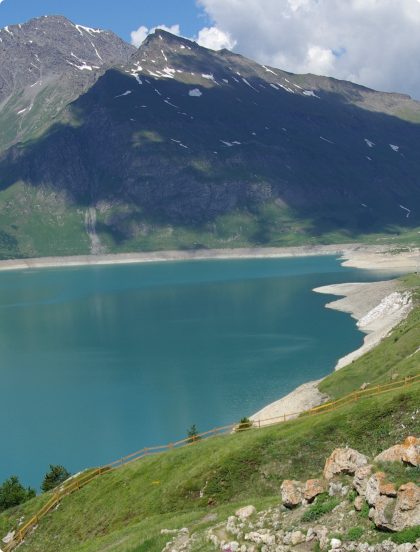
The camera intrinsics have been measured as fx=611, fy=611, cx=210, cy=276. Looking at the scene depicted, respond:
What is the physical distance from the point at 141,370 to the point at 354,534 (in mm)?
99052

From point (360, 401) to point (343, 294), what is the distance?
526 ft

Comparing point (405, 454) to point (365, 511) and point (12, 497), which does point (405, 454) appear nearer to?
point (365, 511)

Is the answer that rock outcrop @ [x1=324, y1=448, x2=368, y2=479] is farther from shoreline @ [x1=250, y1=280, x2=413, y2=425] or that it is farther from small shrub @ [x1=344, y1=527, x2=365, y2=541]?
shoreline @ [x1=250, y1=280, x2=413, y2=425]

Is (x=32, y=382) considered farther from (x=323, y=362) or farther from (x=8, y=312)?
(x=8, y=312)

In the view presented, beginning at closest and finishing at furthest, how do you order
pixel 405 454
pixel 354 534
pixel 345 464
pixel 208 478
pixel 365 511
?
pixel 354 534, pixel 365 511, pixel 405 454, pixel 345 464, pixel 208 478

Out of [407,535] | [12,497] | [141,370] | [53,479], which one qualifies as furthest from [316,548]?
[141,370]

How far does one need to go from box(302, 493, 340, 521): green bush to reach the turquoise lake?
53260 millimetres

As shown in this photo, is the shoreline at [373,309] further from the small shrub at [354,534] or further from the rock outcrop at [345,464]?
the small shrub at [354,534]

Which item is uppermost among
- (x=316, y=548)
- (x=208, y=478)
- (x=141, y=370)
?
(x=316, y=548)

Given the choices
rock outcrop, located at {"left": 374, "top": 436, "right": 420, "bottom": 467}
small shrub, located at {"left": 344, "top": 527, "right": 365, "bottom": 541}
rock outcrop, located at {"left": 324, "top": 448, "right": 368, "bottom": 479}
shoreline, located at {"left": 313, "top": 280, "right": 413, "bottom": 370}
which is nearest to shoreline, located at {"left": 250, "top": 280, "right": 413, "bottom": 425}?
shoreline, located at {"left": 313, "top": 280, "right": 413, "bottom": 370}

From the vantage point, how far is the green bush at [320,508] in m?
22.6

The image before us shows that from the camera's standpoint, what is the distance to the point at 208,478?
116 feet

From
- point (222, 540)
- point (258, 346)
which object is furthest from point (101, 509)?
point (258, 346)

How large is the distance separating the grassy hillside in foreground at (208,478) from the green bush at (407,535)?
10.4 metres
